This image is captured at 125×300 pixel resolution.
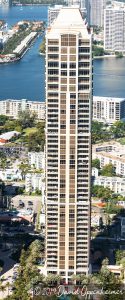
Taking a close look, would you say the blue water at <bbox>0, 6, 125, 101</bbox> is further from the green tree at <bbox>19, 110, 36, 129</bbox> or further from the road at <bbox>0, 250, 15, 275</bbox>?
the road at <bbox>0, 250, 15, 275</bbox>

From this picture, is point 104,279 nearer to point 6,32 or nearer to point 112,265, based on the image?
point 112,265

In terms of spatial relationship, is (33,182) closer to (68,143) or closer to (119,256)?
(119,256)

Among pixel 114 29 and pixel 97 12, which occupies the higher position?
pixel 97 12

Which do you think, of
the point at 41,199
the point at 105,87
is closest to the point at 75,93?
the point at 41,199

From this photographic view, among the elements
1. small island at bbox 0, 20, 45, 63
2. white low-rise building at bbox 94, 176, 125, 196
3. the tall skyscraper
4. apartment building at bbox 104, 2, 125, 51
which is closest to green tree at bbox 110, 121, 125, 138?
white low-rise building at bbox 94, 176, 125, 196

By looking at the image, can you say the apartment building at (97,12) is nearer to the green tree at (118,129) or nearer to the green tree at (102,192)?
the green tree at (118,129)

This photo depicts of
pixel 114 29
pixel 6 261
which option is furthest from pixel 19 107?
pixel 114 29
